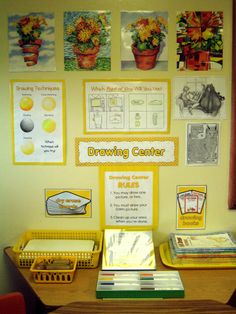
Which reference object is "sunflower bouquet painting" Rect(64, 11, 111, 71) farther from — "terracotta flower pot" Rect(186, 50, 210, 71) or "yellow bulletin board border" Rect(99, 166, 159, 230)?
"yellow bulletin board border" Rect(99, 166, 159, 230)

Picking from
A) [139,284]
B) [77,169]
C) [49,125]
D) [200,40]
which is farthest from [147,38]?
[139,284]

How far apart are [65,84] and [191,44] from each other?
738mm

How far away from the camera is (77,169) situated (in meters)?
2.03

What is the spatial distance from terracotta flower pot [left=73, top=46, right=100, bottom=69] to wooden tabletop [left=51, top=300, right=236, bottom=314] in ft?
4.04

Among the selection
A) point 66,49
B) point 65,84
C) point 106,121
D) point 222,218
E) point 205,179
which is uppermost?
point 66,49

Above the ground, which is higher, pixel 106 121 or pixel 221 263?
pixel 106 121

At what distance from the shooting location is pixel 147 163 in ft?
6.61

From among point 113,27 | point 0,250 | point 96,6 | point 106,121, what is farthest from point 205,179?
point 0,250

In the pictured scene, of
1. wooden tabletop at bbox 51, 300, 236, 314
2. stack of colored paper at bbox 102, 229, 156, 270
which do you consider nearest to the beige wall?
stack of colored paper at bbox 102, 229, 156, 270

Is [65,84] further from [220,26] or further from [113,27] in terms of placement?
[220,26]

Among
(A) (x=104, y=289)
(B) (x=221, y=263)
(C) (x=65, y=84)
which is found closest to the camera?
(A) (x=104, y=289)

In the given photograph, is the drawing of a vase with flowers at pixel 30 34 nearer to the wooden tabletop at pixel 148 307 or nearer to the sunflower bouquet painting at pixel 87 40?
the sunflower bouquet painting at pixel 87 40

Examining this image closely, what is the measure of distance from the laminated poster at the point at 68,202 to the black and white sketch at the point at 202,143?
645mm

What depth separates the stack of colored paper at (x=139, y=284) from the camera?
5.09ft
